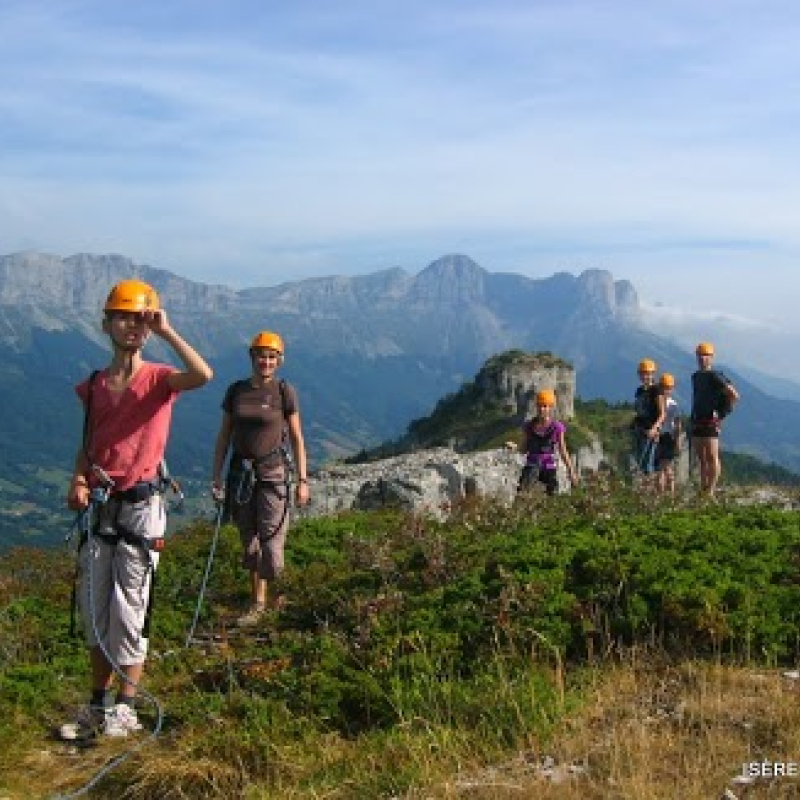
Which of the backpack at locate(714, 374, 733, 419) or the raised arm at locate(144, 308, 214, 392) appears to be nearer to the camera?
the raised arm at locate(144, 308, 214, 392)

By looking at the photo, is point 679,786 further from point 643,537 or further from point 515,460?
point 515,460

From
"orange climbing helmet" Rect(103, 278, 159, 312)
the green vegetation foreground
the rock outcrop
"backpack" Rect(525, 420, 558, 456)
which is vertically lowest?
the rock outcrop

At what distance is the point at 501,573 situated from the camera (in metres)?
8.04

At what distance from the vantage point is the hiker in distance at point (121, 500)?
6.91 metres

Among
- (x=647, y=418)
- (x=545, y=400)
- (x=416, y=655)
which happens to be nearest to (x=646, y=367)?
(x=647, y=418)

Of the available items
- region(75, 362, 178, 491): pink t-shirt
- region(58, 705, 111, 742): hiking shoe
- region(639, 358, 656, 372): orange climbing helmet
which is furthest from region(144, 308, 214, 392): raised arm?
region(639, 358, 656, 372): orange climbing helmet

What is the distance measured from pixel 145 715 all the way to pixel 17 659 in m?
2.06

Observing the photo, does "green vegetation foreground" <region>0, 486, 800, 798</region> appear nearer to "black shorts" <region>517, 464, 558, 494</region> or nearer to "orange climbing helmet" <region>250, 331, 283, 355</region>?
"orange climbing helmet" <region>250, 331, 283, 355</region>

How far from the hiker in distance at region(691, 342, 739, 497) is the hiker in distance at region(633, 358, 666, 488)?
23.5 inches

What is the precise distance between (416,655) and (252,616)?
140 inches

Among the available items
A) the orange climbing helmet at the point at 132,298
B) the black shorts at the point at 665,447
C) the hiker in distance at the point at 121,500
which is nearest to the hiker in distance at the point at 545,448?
the black shorts at the point at 665,447

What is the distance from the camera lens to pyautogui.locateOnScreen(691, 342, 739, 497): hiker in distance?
52.9 ft

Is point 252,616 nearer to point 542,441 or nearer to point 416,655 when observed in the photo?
point 416,655

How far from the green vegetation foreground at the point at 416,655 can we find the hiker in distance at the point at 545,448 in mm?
4542
